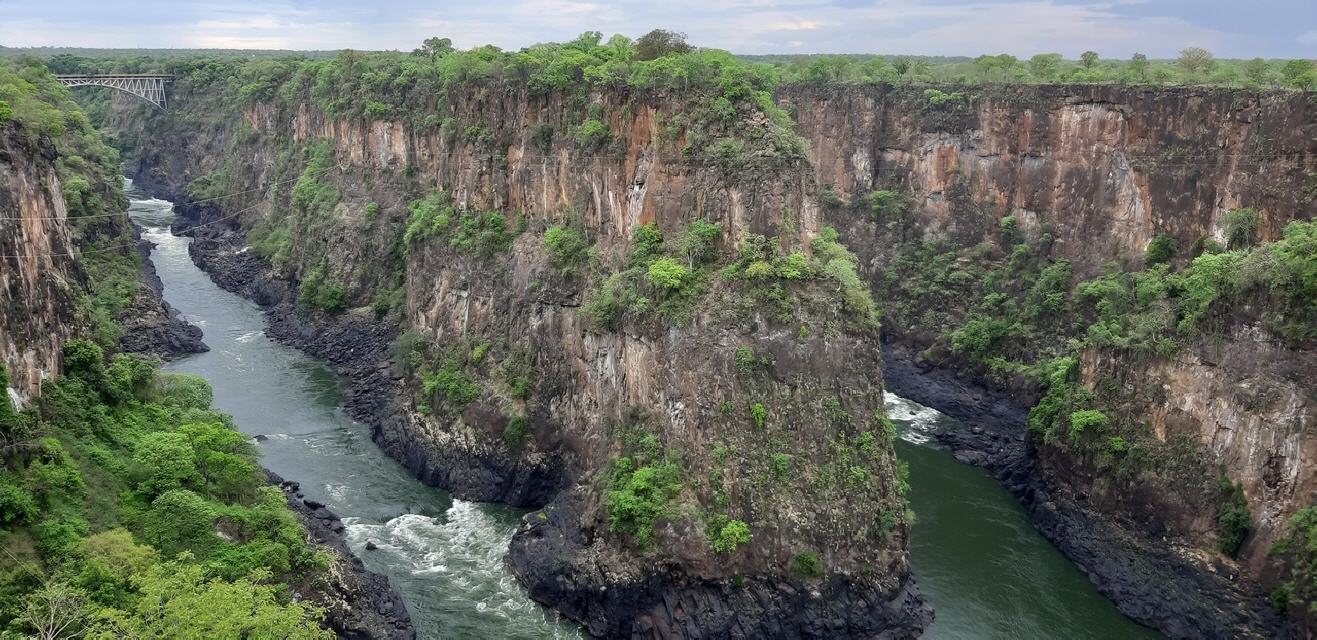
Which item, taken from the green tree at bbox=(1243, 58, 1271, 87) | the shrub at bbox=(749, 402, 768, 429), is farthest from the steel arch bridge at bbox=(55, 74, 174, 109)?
the green tree at bbox=(1243, 58, 1271, 87)

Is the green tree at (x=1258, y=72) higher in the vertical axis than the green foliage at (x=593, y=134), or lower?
higher

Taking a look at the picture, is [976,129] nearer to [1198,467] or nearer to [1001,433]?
[1001,433]

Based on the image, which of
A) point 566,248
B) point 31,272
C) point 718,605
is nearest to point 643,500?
point 718,605

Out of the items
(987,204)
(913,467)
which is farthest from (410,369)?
(987,204)

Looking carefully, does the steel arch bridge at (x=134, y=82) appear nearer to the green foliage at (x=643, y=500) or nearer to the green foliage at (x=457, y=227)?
the green foliage at (x=457, y=227)

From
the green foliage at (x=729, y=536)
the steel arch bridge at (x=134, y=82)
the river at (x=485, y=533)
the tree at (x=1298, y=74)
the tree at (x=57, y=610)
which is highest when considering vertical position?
the steel arch bridge at (x=134, y=82)

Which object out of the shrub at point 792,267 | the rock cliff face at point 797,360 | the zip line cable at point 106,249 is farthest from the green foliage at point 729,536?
the zip line cable at point 106,249

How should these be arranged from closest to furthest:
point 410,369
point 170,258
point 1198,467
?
point 1198,467
point 410,369
point 170,258
